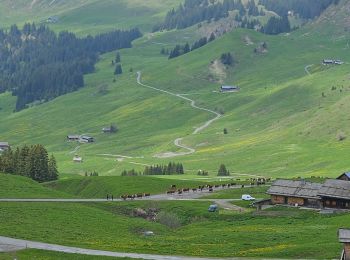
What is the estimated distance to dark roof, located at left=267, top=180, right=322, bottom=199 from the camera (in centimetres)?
12712

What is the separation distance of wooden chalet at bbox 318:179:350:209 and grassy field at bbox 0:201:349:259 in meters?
4.87

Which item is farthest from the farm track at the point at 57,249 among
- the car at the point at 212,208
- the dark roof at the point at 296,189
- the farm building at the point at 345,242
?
the dark roof at the point at 296,189

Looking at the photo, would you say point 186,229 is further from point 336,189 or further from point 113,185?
point 113,185

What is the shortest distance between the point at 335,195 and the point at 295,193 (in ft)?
23.9

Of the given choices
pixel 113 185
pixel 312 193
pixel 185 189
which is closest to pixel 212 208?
pixel 312 193

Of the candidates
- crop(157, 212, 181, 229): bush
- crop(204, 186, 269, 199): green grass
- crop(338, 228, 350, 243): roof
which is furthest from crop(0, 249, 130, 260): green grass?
crop(204, 186, 269, 199): green grass

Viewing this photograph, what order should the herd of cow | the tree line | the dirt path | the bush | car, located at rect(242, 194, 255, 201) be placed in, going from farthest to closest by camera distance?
the tree line, the herd of cow, car, located at rect(242, 194, 255, 201), the bush, the dirt path

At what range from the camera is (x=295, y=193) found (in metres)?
128

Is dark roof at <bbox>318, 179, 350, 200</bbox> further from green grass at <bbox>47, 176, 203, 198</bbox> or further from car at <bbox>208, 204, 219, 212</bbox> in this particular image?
green grass at <bbox>47, 176, 203, 198</bbox>

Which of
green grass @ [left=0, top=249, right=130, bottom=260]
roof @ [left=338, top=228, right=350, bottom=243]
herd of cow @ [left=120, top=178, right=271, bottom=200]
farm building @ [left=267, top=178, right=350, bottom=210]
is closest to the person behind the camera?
roof @ [left=338, top=228, right=350, bottom=243]

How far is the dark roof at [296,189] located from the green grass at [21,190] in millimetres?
37812

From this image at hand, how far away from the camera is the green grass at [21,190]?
5315 inches

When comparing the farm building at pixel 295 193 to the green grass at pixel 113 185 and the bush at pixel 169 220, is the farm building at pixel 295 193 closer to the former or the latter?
the bush at pixel 169 220

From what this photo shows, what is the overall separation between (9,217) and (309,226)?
39630 millimetres
